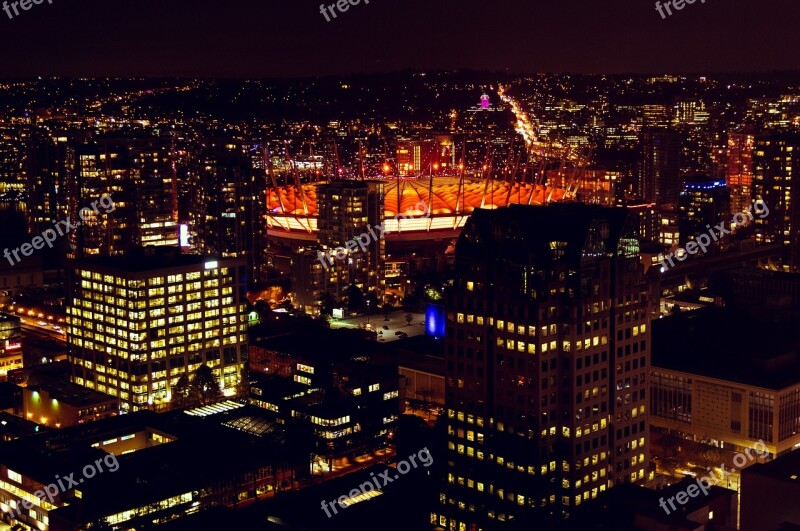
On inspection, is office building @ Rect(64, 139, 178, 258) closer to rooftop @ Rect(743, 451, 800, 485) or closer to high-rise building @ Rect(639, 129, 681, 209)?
high-rise building @ Rect(639, 129, 681, 209)

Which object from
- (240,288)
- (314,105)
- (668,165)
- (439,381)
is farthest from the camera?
(314,105)

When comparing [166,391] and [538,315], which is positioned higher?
[538,315]

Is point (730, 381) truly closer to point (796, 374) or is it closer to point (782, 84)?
point (796, 374)

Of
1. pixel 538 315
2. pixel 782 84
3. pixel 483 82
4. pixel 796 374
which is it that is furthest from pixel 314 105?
pixel 538 315

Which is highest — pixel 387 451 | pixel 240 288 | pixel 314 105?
pixel 314 105

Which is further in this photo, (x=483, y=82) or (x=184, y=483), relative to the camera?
(x=483, y=82)
